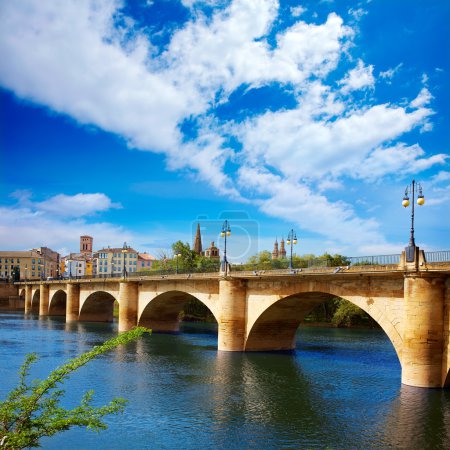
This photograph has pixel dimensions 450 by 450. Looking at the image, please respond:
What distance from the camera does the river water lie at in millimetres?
18141

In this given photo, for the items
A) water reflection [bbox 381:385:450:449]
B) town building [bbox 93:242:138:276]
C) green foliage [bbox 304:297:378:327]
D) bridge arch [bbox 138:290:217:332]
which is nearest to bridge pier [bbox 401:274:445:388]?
water reflection [bbox 381:385:450:449]

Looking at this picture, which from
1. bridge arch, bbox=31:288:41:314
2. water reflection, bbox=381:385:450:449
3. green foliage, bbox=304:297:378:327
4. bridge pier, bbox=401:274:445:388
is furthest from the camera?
bridge arch, bbox=31:288:41:314

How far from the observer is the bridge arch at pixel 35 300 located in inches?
3893

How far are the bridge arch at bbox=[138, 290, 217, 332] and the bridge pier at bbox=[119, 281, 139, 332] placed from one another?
101 centimetres

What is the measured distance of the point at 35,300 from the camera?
102m

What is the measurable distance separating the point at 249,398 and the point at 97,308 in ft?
171

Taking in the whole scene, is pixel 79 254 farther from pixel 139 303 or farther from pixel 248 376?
pixel 248 376

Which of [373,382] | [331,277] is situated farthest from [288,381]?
[331,277]

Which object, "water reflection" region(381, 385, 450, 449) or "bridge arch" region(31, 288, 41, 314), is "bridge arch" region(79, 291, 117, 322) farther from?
"water reflection" region(381, 385, 450, 449)

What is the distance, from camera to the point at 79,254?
199m

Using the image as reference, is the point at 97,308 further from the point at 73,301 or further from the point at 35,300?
the point at 35,300

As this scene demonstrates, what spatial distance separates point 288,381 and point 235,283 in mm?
10355

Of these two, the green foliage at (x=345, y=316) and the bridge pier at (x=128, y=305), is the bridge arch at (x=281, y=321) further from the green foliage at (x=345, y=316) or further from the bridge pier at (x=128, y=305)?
the green foliage at (x=345, y=316)

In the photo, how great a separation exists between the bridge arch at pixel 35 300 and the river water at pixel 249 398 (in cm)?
5870
